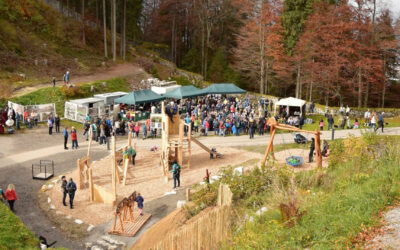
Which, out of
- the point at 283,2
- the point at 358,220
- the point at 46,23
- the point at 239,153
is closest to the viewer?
the point at 358,220

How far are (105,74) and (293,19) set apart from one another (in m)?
22.0

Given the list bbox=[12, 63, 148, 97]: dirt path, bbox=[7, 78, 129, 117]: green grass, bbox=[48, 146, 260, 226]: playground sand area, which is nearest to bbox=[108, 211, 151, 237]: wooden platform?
bbox=[48, 146, 260, 226]: playground sand area

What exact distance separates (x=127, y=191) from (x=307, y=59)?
96.6 ft

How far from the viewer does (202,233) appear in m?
9.15

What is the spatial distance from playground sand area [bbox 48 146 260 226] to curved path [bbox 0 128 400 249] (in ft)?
3.28

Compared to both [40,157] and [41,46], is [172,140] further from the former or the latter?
[41,46]

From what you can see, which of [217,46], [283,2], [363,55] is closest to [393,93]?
[363,55]

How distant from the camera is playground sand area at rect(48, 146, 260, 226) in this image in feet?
52.5

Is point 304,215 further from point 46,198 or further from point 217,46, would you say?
point 217,46

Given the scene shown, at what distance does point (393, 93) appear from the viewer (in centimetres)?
4572

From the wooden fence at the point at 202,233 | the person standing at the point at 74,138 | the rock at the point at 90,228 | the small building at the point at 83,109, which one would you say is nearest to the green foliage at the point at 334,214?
the wooden fence at the point at 202,233

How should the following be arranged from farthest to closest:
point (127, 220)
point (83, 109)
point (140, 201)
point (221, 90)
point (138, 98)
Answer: point (221, 90)
point (138, 98)
point (83, 109)
point (140, 201)
point (127, 220)

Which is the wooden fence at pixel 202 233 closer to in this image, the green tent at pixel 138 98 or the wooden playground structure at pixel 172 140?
the wooden playground structure at pixel 172 140

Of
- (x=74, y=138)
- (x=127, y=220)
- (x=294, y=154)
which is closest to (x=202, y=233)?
(x=127, y=220)
